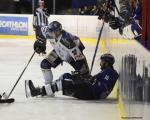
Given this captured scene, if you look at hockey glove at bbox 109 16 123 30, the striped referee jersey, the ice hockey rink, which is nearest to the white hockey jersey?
the ice hockey rink

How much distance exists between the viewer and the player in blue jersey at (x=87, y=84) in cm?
577

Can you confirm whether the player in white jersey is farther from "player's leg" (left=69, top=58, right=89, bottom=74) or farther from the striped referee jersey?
the striped referee jersey

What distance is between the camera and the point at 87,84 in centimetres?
575

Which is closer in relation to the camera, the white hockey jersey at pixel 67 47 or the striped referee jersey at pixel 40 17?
the white hockey jersey at pixel 67 47

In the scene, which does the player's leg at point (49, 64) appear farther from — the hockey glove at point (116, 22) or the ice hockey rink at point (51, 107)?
the hockey glove at point (116, 22)

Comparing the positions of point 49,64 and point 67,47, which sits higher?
point 67,47

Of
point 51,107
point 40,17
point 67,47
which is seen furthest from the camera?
point 40,17

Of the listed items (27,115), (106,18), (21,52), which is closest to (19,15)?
(21,52)

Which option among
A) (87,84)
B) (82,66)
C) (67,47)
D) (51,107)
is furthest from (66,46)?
(51,107)

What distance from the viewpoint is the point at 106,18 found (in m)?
8.36

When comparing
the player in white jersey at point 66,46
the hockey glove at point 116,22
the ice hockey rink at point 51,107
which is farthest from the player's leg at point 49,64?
the hockey glove at point 116,22

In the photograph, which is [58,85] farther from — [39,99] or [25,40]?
[25,40]

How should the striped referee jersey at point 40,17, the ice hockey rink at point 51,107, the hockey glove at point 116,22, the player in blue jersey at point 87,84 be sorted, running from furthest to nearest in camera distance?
the striped referee jersey at point 40,17 < the hockey glove at point 116,22 < the player in blue jersey at point 87,84 < the ice hockey rink at point 51,107

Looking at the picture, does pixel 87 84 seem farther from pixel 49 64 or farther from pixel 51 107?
pixel 49 64
